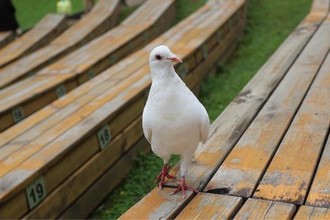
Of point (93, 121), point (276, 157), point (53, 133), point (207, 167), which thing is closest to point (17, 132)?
point (53, 133)

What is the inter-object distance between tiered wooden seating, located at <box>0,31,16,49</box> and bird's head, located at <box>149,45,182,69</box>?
18.4 feet

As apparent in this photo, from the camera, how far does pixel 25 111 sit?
3902mm

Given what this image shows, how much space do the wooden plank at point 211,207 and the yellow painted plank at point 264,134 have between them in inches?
2.5

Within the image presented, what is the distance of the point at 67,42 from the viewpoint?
609cm

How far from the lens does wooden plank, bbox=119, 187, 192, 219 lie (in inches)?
79.9

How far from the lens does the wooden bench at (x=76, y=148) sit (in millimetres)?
2633

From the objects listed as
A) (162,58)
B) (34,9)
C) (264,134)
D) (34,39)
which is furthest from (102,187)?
(34,9)

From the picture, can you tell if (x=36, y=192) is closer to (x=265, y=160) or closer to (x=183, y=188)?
(x=183, y=188)

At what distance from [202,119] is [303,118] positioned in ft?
3.01

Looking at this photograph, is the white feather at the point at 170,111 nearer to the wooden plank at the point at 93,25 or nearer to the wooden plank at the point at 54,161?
the wooden plank at the point at 54,161

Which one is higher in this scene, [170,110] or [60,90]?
[170,110]

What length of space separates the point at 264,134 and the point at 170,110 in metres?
0.81

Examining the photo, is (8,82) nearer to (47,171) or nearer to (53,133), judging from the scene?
(53,133)

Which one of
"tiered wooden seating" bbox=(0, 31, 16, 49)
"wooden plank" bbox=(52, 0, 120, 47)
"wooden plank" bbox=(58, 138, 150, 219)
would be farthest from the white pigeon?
"tiered wooden seating" bbox=(0, 31, 16, 49)
